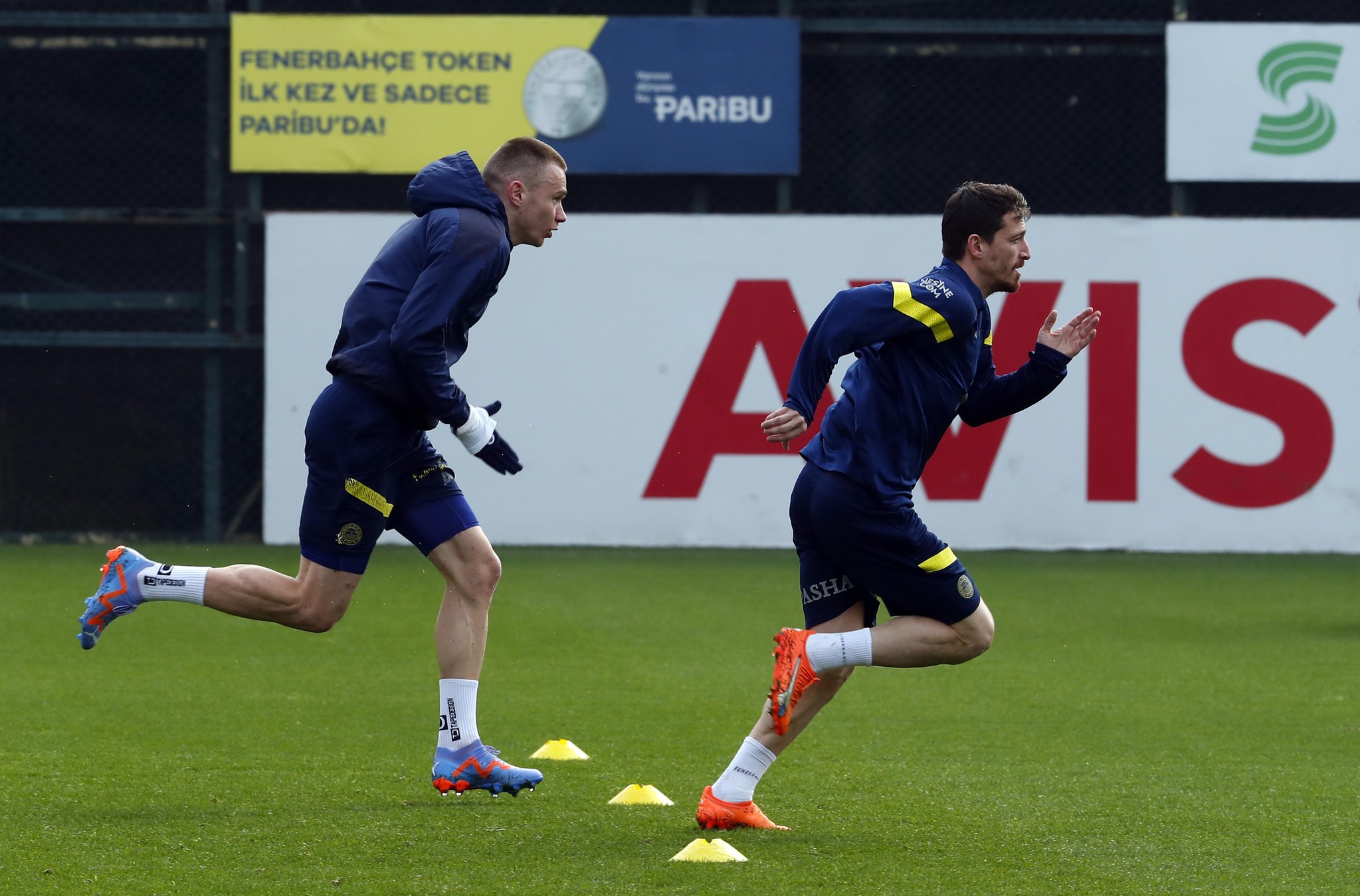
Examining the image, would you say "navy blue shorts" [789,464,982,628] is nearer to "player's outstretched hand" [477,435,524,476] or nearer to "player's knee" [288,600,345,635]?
"player's outstretched hand" [477,435,524,476]

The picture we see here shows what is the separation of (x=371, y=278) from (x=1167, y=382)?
31.1 ft

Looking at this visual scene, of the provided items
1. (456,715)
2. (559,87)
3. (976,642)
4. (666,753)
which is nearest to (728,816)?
(976,642)

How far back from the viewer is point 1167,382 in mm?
13578

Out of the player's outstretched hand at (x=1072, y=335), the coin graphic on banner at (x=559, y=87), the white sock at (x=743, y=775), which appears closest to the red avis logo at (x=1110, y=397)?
the coin graphic on banner at (x=559, y=87)

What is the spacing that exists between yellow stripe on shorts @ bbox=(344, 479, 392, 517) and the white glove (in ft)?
0.95

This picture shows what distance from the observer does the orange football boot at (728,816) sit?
4785 mm

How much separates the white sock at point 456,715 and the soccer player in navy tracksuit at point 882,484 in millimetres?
788

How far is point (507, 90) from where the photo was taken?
45.0ft

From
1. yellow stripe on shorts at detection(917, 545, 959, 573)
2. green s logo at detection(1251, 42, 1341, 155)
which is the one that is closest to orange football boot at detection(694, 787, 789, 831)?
yellow stripe on shorts at detection(917, 545, 959, 573)

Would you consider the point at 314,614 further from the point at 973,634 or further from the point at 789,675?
the point at 973,634

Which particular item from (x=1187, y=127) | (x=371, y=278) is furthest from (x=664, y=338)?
(x=371, y=278)

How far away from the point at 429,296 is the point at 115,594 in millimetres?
1328

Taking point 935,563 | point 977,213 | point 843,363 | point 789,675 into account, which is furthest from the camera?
point 843,363

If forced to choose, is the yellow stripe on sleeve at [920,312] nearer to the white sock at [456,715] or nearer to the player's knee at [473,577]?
the player's knee at [473,577]
